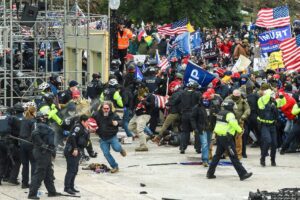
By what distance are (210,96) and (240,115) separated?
2.63ft

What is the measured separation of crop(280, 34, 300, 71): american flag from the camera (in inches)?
1133

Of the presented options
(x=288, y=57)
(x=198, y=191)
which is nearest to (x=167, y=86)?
(x=288, y=57)

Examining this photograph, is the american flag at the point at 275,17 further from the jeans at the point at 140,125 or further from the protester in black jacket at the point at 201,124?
the protester in black jacket at the point at 201,124

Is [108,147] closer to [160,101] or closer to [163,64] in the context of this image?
[160,101]

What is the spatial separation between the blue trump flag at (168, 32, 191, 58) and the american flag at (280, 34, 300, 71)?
4.47 meters

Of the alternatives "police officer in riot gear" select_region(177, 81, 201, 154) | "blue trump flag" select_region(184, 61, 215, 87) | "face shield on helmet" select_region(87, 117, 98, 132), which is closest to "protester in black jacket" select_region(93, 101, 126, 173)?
"face shield on helmet" select_region(87, 117, 98, 132)

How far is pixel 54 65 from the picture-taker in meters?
34.6

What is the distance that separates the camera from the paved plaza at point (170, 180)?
20156 mm

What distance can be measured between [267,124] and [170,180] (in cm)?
278

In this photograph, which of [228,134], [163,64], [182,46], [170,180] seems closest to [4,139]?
[170,180]

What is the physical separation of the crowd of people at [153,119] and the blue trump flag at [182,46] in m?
1.65

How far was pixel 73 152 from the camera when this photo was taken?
20.0 metres

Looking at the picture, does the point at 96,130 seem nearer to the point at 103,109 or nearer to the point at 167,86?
the point at 103,109

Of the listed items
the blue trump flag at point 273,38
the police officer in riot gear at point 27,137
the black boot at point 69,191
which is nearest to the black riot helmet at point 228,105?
the black boot at point 69,191
